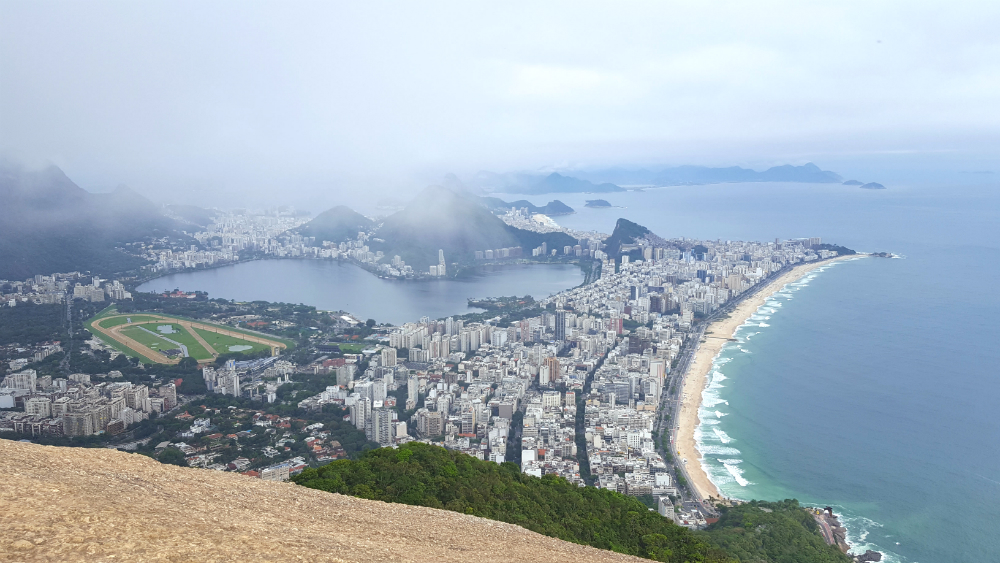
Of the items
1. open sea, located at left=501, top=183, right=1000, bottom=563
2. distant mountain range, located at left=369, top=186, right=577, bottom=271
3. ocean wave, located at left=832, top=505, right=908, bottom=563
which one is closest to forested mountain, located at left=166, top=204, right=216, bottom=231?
distant mountain range, located at left=369, top=186, right=577, bottom=271

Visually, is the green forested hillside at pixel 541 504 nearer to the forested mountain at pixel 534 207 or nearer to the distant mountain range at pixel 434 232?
the distant mountain range at pixel 434 232

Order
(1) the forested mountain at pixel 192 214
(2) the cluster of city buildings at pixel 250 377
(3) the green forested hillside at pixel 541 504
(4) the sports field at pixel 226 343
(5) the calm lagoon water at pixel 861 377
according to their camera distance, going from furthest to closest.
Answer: (1) the forested mountain at pixel 192 214, (4) the sports field at pixel 226 343, (2) the cluster of city buildings at pixel 250 377, (5) the calm lagoon water at pixel 861 377, (3) the green forested hillside at pixel 541 504

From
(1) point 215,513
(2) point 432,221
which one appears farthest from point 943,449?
(2) point 432,221

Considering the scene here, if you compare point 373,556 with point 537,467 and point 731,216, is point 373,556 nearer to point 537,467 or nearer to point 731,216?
point 537,467

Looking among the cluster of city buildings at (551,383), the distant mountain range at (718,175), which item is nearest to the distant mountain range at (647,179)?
the distant mountain range at (718,175)

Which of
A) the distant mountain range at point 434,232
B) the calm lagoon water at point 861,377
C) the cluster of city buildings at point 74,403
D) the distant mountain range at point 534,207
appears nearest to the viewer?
the calm lagoon water at point 861,377

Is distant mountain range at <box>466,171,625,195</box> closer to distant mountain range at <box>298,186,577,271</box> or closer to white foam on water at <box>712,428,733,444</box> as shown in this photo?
distant mountain range at <box>298,186,577,271</box>
